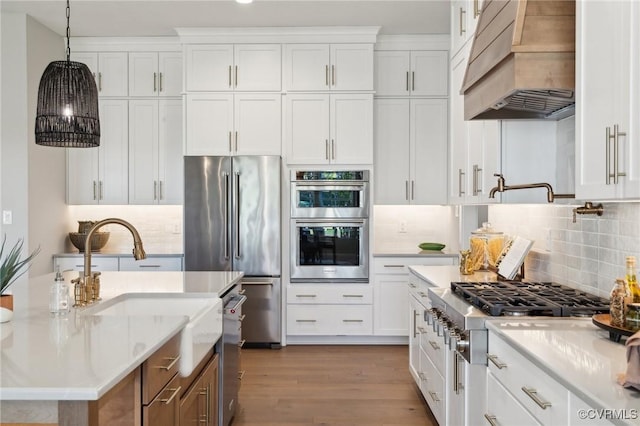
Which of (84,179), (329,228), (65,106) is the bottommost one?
(329,228)

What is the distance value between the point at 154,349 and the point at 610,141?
5.34 feet

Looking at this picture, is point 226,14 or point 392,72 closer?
point 226,14

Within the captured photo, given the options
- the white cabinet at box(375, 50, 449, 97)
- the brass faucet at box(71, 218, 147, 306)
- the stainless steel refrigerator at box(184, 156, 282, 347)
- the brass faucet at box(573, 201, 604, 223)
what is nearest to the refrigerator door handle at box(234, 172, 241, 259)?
the stainless steel refrigerator at box(184, 156, 282, 347)

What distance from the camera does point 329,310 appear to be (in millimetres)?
5055

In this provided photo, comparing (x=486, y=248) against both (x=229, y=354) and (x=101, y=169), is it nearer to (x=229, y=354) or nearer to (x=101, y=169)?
(x=229, y=354)

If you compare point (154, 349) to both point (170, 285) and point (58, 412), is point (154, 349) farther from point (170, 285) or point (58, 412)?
point (170, 285)

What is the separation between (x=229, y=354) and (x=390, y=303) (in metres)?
2.35

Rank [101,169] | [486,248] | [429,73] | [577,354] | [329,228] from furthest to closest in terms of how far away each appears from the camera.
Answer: [101,169], [429,73], [329,228], [486,248], [577,354]

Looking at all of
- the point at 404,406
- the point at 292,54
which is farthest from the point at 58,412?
the point at 292,54

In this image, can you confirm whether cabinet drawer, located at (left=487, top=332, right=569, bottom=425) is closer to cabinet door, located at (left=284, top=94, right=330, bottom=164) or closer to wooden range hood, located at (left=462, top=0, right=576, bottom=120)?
wooden range hood, located at (left=462, top=0, right=576, bottom=120)

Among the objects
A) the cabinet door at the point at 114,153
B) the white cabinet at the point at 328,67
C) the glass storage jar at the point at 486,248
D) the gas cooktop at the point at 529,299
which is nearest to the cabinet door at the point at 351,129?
the white cabinet at the point at 328,67

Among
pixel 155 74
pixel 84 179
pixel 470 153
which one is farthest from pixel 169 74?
pixel 470 153

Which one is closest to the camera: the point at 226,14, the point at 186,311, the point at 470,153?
the point at 186,311

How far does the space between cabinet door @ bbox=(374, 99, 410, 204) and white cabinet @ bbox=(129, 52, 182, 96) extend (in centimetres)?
204
